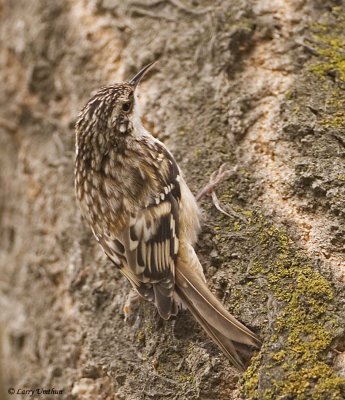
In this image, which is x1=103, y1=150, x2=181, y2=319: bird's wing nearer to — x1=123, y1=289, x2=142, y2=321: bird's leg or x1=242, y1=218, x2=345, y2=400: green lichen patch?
x1=123, y1=289, x2=142, y2=321: bird's leg

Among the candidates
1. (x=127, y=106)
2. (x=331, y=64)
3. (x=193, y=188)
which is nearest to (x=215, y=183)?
(x=193, y=188)

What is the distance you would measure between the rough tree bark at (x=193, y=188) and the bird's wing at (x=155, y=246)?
0.12 m

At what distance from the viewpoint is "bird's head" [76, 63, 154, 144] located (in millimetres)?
2701

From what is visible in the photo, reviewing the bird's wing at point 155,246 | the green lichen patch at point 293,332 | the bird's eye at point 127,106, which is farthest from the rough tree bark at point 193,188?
→ the bird's eye at point 127,106

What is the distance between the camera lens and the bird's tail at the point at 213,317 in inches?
82.0

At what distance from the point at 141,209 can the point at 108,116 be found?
0.44 meters

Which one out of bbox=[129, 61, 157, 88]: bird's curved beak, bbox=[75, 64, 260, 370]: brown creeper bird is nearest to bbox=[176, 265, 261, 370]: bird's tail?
bbox=[75, 64, 260, 370]: brown creeper bird

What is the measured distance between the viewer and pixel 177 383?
2223 mm

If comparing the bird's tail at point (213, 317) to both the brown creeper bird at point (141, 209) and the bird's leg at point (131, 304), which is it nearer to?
the brown creeper bird at point (141, 209)

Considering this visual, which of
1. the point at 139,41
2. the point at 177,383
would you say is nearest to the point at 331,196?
the point at 177,383

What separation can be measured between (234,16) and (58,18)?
1115 mm

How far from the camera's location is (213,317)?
216 cm

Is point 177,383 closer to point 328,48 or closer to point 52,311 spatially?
point 52,311

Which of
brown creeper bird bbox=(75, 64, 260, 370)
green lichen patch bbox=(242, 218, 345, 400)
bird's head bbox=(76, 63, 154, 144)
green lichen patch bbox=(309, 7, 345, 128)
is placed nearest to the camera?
green lichen patch bbox=(242, 218, 345, 400)
